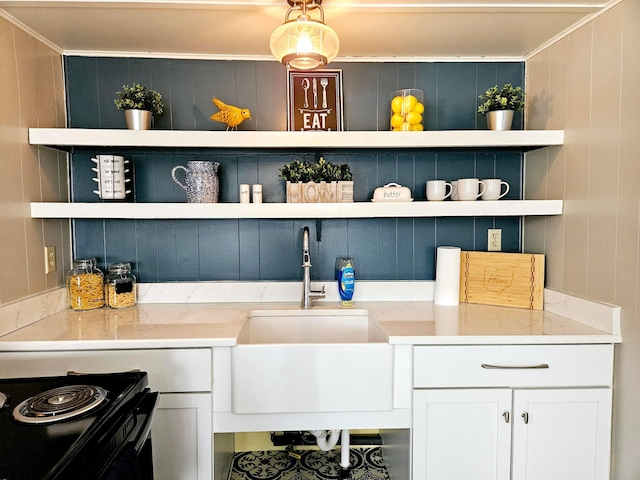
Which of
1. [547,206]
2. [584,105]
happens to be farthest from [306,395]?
[584,105]

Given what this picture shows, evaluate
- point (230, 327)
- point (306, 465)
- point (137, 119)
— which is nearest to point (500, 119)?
point (230, 327)

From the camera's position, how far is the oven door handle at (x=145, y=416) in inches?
39.1

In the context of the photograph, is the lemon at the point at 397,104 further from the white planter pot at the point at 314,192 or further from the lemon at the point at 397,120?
the white planter pot at the point at 314,192

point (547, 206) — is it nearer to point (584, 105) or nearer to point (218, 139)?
point (584, 105)

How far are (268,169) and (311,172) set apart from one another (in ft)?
0.95

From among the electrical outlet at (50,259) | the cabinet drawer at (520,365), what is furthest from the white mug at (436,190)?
the electrical outlet at (50,259)

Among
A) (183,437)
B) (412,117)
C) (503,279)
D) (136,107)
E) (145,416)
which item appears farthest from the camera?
(503,279)

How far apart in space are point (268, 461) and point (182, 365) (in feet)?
3.00

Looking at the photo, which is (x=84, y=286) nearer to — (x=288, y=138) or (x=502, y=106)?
(x=288, y=138)

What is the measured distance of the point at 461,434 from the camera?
1.48 meters

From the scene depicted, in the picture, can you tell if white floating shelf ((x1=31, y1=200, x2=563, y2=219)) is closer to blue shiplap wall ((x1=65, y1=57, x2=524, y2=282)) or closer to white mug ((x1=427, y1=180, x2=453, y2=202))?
white mug ((x1=427, y1=180, x2=453, y2=202))

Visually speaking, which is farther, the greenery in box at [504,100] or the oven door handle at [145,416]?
A: the greenery in box at [504,100]

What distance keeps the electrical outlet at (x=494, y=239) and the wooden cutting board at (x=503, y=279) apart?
14 centimetres

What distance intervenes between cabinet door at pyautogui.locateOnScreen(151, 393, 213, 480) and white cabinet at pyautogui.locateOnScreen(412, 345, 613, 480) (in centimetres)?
76
